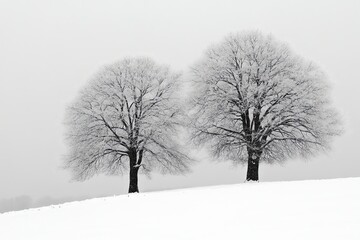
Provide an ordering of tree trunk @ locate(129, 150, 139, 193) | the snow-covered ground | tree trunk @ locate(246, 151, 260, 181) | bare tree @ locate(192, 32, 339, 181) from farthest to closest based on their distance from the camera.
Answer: tree trunk @ locate(129, 150, 139, 193) < tree trunk @ locate(246, 151, 260, 181) < bare tree @ locate(192, 32, 339, 181) < the snow-covered ground

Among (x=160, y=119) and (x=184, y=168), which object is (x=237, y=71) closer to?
(x=160, y=119)

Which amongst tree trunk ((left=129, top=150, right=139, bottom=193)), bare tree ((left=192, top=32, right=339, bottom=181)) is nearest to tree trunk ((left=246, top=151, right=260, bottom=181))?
bare tree ((left=192, top=32, right=339, bottom=181))

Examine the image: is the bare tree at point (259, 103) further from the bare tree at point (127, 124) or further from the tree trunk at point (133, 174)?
the tree trunk at point (133, 174)

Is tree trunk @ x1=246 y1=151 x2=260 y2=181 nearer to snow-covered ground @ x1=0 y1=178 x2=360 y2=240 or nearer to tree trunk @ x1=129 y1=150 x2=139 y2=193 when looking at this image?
tree trunk @ x1=129 y1=150 x2=139 y2=193

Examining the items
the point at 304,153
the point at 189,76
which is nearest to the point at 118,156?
the point at 189,76

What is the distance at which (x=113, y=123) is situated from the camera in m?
28.0

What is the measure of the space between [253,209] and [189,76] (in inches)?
719

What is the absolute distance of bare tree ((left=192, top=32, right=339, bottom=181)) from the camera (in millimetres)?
26188

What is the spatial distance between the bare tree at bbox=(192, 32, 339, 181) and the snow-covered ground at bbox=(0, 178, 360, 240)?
11.3 meters

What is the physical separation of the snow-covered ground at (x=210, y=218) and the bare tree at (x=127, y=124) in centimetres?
1110

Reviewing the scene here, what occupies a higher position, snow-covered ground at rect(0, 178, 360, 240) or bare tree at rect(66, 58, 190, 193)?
bare tree at rect(66, 58, 190, 193)

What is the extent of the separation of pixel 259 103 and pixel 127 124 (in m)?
10.3

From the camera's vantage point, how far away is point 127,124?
93.4ft

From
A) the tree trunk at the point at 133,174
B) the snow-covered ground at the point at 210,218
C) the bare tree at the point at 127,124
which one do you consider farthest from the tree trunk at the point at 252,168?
the snow-covered ground at the point at 210,218
